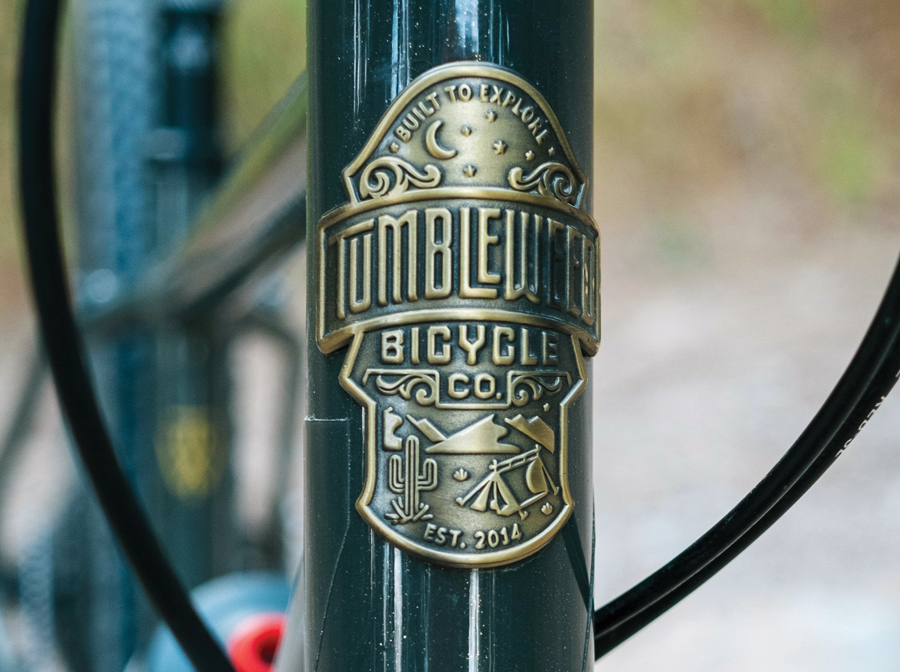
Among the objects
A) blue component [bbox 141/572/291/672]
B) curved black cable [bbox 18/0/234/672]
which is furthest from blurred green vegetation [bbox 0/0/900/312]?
curved black cable [bbox 18/0/234/672]

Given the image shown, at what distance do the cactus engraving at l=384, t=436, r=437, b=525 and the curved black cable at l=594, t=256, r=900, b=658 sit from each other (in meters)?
0.07

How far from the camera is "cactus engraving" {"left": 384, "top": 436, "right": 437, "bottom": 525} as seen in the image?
196 mm

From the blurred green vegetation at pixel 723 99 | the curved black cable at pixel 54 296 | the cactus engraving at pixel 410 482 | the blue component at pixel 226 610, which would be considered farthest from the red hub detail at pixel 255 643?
the blurred green vegetation at pixel 723 99

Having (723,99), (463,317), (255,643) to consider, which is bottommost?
(255,643)

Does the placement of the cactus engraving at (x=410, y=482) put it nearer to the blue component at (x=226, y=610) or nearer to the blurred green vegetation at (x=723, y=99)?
the blue component at (x=226, y=610)

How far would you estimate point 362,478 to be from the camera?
0.67 ft

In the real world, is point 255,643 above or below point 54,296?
below

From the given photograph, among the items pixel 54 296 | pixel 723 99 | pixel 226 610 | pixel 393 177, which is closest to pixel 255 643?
pixel 226 610

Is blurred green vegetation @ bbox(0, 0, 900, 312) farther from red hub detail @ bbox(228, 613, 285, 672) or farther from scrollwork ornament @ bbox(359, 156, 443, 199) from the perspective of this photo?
scrollwork ornament @ bbox(359, 156, 443, 199)

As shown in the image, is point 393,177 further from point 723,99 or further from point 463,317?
point 723,99

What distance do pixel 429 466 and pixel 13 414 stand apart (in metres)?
0.82

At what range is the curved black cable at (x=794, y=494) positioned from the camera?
203 millimetres

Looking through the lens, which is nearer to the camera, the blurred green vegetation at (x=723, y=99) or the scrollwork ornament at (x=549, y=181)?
the scrollwork ornament at (x=549, y=181)

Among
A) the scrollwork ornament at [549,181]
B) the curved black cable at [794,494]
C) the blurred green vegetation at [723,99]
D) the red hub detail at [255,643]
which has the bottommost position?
the red hub detail at [255,643]
